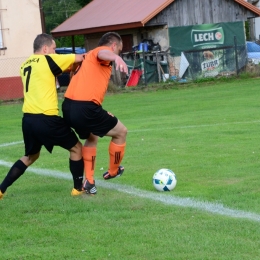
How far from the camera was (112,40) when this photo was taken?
7.80 metres

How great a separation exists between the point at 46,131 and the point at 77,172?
0.66 metres

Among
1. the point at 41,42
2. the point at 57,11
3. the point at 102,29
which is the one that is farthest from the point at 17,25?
the point at 57,11

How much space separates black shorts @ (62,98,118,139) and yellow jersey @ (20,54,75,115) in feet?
0.55

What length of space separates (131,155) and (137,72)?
700 inches

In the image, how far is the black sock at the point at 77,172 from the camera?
7883 millimetres

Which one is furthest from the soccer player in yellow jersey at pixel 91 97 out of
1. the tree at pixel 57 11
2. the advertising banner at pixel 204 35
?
the tree at pixel 57 11

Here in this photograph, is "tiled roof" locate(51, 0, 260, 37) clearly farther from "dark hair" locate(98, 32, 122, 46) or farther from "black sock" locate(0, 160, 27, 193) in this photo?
"black sock" locate(0, 160, 27, 193)

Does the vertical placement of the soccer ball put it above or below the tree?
below

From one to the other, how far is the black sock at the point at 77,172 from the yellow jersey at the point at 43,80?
2.09ft

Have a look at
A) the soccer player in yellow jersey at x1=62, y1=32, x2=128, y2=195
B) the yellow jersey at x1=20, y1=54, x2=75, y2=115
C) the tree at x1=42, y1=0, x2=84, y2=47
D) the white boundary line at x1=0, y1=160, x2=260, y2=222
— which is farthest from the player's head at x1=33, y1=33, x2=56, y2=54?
the tree at x1=42, y1=0, x2=84, y2=47

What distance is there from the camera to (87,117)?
7684 mm

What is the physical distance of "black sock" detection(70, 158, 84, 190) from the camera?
7.88 meters

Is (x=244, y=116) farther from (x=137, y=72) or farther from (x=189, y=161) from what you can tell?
(x=137, y=72)

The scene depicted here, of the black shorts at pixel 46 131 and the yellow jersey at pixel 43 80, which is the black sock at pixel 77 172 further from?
the yellow jersey at pixel 43 80
